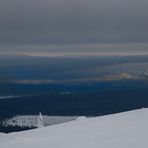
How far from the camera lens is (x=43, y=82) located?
38438mm

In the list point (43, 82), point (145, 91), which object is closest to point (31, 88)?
point (43, 82)

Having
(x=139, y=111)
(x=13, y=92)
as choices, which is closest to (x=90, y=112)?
(x=13, y=92)

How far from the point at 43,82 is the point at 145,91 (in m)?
9.16

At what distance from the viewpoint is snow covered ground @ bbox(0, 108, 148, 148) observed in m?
4.97

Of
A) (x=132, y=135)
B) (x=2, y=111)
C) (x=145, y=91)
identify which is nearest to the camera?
(x=132, y=135)

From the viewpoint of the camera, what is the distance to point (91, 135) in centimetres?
554

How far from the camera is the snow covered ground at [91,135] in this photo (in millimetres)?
4973

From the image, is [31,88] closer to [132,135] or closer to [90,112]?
[90,112]

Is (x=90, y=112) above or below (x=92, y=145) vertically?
below

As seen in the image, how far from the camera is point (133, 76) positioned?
33.3 metres

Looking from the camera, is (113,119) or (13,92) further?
(13,92)

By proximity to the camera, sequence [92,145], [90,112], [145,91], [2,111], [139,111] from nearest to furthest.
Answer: [92,145], [139,111], [90,112], [2,111], [145,91]

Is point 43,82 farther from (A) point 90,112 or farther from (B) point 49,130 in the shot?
(B) point 49,130

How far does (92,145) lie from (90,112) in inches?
834
